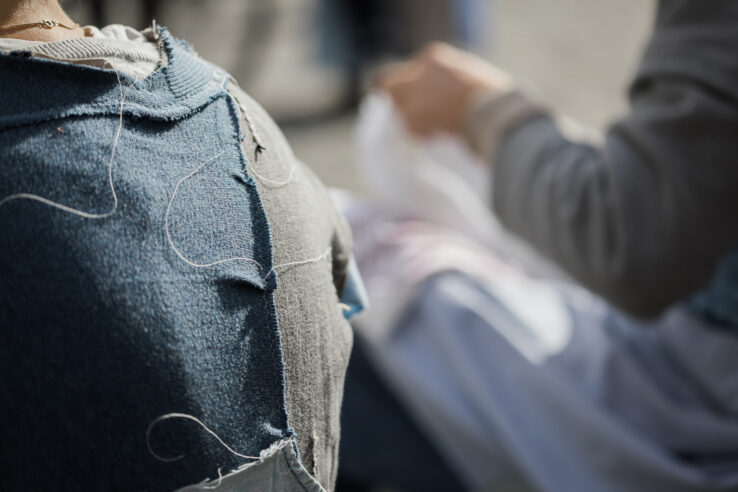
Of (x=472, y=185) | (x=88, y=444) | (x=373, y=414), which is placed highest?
(x=88, y=444)

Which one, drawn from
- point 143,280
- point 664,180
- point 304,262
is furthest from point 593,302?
point 143,280

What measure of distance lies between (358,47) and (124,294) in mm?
3055

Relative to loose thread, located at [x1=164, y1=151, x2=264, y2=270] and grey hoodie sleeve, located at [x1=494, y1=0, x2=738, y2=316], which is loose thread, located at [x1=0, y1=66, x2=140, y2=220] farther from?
grey hoodie sleeve, located at [x1=494, y1=0, x2=738, y2=316]

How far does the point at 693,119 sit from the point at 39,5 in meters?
0.69

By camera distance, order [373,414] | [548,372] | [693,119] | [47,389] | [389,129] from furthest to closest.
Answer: [389,129]
[373,414]
[548,372]
[693,119]
[47,389]

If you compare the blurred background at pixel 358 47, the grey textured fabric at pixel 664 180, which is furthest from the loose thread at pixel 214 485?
the blurred background at pixel 358 47

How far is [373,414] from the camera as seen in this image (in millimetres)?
1140

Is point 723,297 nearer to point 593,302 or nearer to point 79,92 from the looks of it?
point 593,302

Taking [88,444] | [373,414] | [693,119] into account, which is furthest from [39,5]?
[373,414]

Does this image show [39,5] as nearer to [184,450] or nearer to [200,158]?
[200,158]

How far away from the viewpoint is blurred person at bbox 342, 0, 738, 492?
2.88ft

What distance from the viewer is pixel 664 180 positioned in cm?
88

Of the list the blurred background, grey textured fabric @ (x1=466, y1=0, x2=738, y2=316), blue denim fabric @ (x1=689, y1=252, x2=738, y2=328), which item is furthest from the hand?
the blurred background

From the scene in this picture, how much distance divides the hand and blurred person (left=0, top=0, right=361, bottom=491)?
780 millimetres
